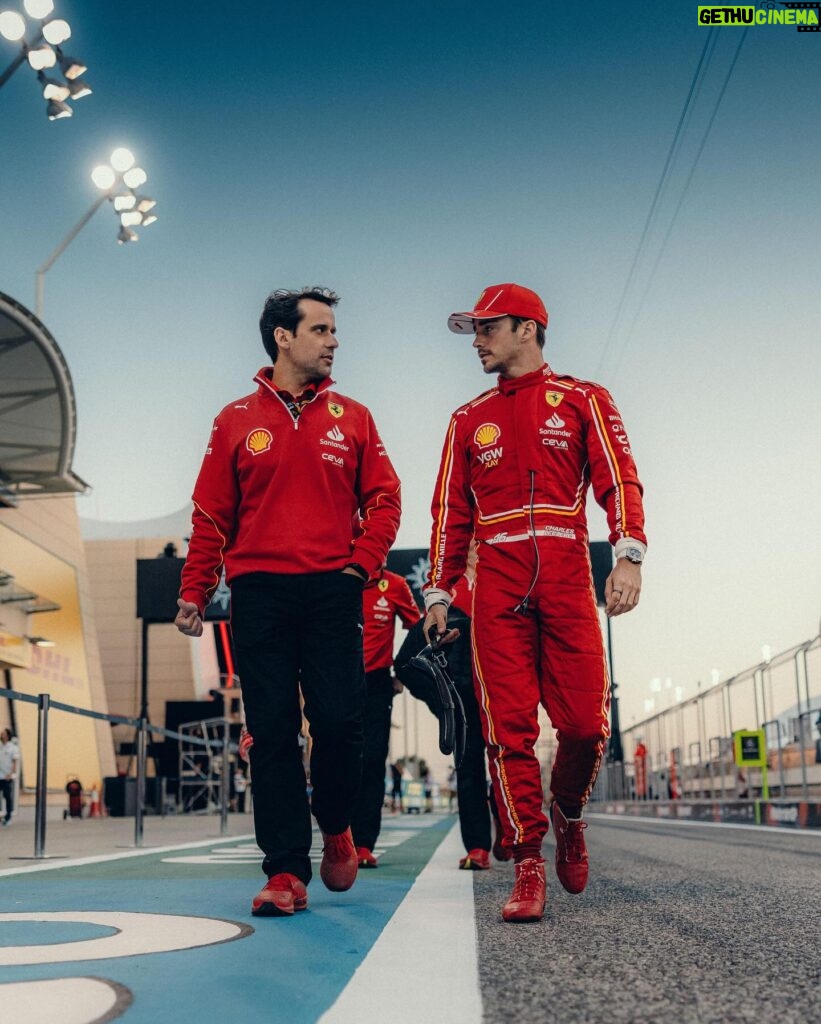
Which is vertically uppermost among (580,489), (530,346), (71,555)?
(71,555)

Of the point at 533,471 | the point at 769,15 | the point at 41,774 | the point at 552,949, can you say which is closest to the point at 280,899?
the point at 552,949

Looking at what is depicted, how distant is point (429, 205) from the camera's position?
604 inches

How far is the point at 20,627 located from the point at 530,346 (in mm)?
26861

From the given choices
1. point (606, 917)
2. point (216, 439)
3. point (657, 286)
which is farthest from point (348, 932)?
point (657, 286)

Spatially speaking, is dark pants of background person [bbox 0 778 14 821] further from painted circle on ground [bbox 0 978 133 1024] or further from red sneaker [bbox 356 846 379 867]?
painted circle on ground [bbox 0 978 133 1024]

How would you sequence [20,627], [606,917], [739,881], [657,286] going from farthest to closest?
[20,627] → [657,286] → [739,881] → [606,917]

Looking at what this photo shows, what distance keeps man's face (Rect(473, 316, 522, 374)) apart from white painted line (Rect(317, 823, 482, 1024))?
172 centimetres

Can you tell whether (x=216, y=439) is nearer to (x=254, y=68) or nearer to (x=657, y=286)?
(x=254, y=68)

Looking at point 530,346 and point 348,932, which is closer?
point 348,932

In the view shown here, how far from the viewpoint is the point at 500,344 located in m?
3.85

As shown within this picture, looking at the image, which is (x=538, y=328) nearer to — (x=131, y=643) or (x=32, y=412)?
(x=32, y=412)

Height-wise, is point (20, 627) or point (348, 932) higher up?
point (20, 627)

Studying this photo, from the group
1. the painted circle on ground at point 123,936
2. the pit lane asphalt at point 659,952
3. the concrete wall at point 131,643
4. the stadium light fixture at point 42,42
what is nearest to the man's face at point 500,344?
the pit lane asphalt at point 659,952

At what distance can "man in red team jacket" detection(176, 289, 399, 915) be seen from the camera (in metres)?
3.42
